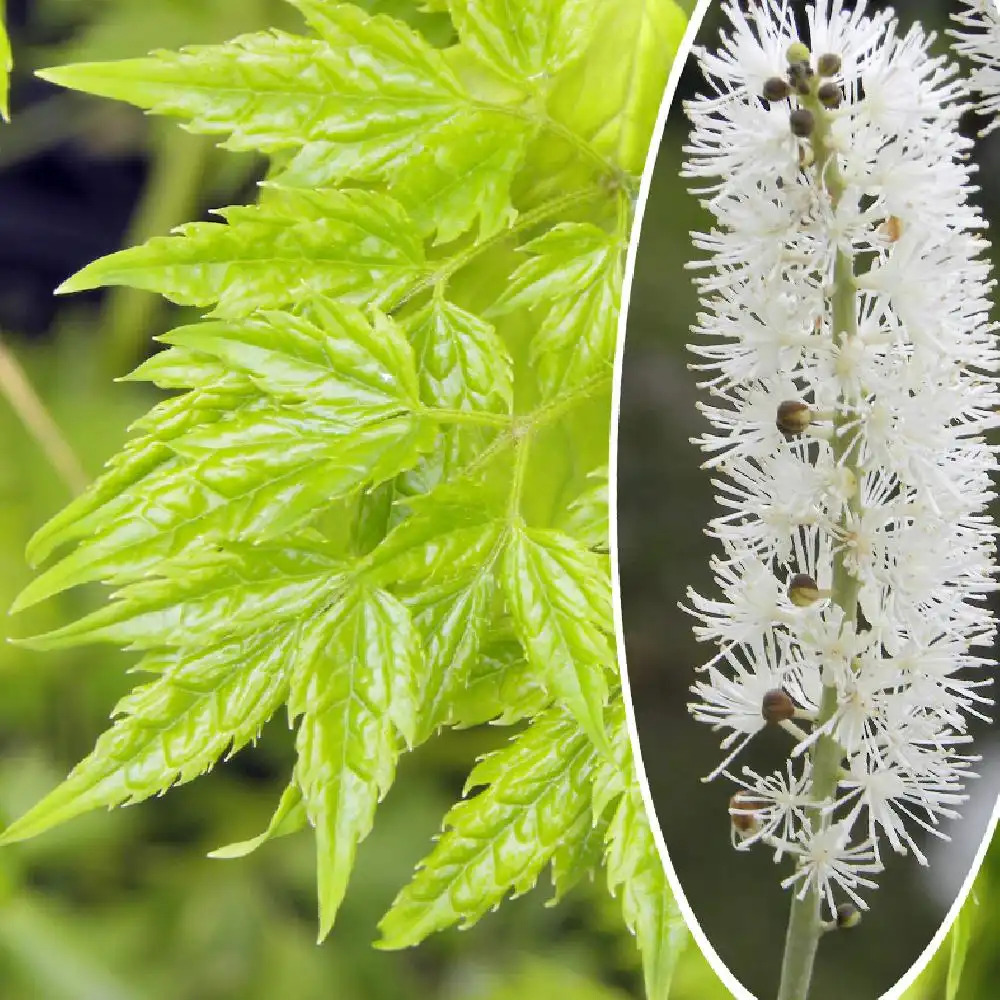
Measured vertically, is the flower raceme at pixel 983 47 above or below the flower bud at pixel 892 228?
above

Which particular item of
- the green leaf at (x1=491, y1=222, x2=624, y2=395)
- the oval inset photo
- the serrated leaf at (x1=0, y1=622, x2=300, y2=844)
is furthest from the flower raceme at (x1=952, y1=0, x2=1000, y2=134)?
the serrated leaf at (x1=0, y1=622, x2=300, y2=844)

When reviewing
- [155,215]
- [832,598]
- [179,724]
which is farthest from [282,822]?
[155,215]

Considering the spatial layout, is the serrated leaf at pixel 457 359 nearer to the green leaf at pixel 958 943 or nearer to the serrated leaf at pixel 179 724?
the serrated leaf at pixel 179 724

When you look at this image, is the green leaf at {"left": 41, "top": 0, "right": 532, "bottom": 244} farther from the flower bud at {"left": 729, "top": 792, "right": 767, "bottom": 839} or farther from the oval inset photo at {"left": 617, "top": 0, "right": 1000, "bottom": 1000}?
the flower bud at {"left": 729, "top": 792, "right": 767, "bottom": 839}

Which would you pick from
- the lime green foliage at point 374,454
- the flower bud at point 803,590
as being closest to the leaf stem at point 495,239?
the lime green foliage at point 374,454

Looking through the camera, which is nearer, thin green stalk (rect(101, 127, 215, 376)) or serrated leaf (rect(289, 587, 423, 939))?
serrated leaf (rect(289, 587, 423, 939))

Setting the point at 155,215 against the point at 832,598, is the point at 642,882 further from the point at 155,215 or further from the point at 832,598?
the point at 155,215

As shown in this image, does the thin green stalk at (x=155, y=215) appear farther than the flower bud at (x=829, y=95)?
Yes

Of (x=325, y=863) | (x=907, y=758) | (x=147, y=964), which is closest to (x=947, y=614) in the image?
(x=907, y=758)
